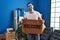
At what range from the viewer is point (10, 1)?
5.44m

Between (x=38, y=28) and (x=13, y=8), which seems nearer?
(x=38, y=28)

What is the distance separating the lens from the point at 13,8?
551 centimetres

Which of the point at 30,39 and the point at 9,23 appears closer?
the point at 30,39

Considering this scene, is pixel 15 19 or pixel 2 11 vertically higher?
pixel 2 11

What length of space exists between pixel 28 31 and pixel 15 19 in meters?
2.44

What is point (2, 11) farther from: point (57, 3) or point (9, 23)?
point (57, 3)

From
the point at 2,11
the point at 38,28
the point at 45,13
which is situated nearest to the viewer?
the point at 38,28

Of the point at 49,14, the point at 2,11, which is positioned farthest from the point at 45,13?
the point at 2,11

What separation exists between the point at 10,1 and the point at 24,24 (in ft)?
8.91

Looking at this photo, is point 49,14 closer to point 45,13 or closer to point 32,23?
point 45,13

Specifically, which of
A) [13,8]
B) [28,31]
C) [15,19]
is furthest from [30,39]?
[13,8]

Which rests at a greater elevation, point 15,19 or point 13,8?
point 13,8

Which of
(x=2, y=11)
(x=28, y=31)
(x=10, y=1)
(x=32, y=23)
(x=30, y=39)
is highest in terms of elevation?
(x=10, y=1)

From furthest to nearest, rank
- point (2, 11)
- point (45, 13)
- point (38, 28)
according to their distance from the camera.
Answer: point (45, 13), point (2, 11), point (38, 28)
